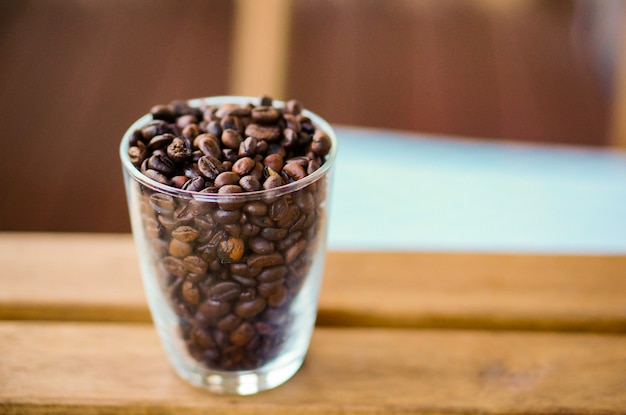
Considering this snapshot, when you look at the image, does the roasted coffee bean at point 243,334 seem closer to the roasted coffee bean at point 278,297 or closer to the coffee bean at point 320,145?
the roasted coffee bean at point 278,297

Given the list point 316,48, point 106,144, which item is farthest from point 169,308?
point 316,48

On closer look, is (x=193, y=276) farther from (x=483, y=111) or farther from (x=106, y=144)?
(x=483, y=111)

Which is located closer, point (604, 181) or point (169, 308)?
point (169, 308)

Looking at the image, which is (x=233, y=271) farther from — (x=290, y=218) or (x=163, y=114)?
(x=163, y=114)

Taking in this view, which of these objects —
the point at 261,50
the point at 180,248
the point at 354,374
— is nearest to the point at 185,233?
the point at 180,248

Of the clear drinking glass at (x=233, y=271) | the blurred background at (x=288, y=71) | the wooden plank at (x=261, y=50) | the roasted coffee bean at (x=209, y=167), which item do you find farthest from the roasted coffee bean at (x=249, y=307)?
the wooden plank at (x=261, y=50)

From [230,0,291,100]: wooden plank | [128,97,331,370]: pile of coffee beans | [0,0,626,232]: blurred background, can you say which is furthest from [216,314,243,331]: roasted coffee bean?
[230,0,291,100]: wooden plank

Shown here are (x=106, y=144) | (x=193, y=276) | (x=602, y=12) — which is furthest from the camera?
(x=602, y=12)
